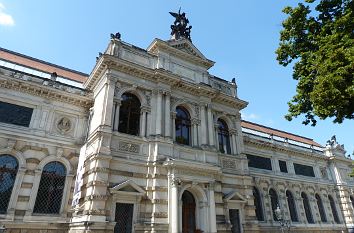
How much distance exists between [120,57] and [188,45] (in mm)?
6857

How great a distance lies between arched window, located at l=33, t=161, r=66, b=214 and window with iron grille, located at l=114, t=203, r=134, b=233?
4315 mm

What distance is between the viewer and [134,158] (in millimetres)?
16625

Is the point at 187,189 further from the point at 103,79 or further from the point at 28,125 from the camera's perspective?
the point at 28,125

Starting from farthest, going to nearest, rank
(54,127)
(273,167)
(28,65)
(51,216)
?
(273,167)
(28,65)
(54,127)
(51,216)

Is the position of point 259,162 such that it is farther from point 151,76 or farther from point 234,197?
point 151,76

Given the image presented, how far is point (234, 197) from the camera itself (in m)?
19.5

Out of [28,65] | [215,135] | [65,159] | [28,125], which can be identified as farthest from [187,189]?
[28,65]

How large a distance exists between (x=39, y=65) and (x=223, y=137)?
1718 cm

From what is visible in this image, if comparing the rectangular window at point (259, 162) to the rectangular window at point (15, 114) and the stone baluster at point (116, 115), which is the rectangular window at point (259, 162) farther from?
Result: the rectangular window at point (15, 114)

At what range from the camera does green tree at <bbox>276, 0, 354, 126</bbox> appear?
11320 millimetres

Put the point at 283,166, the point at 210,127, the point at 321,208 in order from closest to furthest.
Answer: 1. the point at 210,127
2. the point at 283,166
3. the point at 321,208

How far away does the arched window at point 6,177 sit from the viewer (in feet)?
49.8

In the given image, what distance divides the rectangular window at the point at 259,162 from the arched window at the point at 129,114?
1522 centimetres

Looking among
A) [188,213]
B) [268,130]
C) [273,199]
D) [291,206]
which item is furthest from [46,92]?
[268,130]
